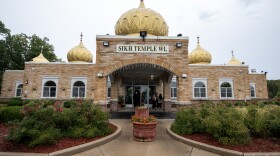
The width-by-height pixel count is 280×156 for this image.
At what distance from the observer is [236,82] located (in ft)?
69.9

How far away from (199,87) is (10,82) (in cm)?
2444

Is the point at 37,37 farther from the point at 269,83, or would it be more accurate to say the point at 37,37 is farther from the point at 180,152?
the point at 269,83

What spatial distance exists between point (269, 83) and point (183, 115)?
50733 millimetres

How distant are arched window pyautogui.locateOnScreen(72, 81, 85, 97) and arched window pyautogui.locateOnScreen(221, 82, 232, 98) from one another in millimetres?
15913

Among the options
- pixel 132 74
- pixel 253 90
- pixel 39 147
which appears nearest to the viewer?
pixel 39 147

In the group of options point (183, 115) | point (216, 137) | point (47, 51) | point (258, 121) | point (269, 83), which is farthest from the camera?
point (269, 83)

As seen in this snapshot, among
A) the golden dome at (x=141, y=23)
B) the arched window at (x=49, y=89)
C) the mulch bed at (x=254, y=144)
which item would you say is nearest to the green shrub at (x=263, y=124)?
the mulch bed at (x=254, y=144)

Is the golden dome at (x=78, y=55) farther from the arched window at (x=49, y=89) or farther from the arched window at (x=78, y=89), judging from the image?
the arched window at (x=49, y=89)

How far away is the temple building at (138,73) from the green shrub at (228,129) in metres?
5.57

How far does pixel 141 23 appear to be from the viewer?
15.1 m

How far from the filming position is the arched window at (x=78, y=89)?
65.5 feet

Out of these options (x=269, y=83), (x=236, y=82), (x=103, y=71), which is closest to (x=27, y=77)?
(x=103, y=71)

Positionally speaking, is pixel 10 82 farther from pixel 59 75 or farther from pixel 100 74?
pixel 100 74

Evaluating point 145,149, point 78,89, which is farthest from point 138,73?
point 145,149
